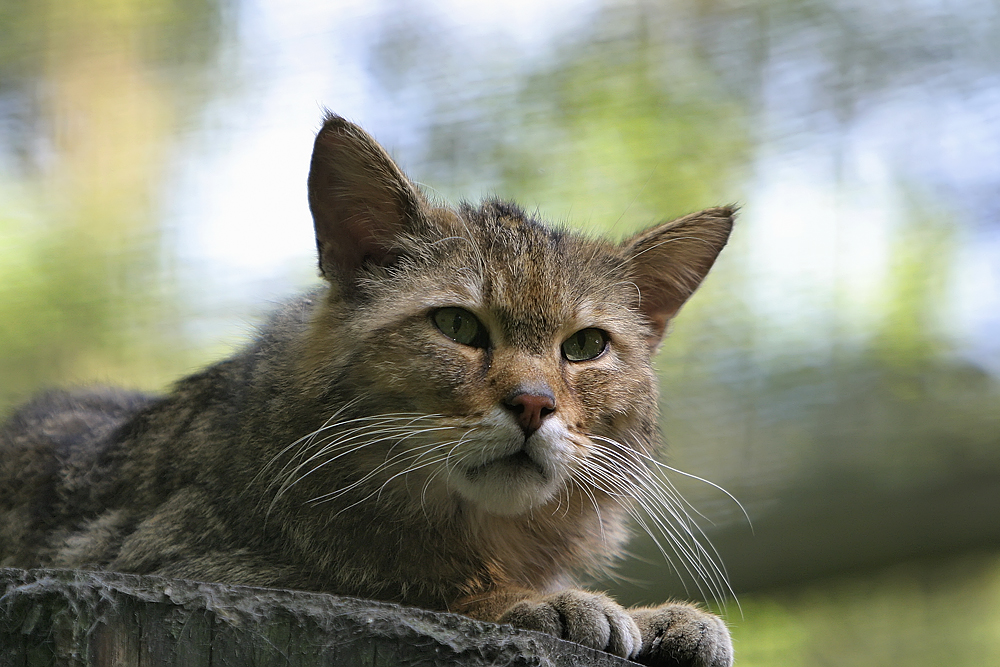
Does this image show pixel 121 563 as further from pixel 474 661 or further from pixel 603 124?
pixel 603 124

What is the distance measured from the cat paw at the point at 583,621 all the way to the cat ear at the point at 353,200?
43.5 inches

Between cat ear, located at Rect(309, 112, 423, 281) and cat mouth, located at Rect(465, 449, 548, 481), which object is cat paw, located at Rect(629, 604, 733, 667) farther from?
cat ear, located at Rect(309, 112, 423, 281)

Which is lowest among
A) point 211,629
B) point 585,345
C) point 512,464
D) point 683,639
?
point 683,639

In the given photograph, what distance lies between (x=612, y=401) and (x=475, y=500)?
1.60 feet

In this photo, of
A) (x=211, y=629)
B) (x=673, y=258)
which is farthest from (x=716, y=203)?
(x=211, y=629)

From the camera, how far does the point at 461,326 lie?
2469 mm

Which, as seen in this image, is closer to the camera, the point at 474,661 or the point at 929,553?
the point at 474,661

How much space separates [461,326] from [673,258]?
2.81 feet

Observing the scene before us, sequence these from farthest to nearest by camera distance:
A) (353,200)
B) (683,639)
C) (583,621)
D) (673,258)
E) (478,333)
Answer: (673,258), (353,200), (478,333), (683,639), (583,621)

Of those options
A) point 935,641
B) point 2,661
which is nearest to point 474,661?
point 2,661

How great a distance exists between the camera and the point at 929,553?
367 cm

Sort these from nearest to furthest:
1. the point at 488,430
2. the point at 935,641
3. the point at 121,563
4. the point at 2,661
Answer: the point at 2,661, the point at 488,430, the point at 121,563, the point at 935,641

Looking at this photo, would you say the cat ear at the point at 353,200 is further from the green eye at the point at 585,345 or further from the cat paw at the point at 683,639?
the cat paw at the point at 683,639

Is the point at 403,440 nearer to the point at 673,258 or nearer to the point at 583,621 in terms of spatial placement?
the point at 583,621
